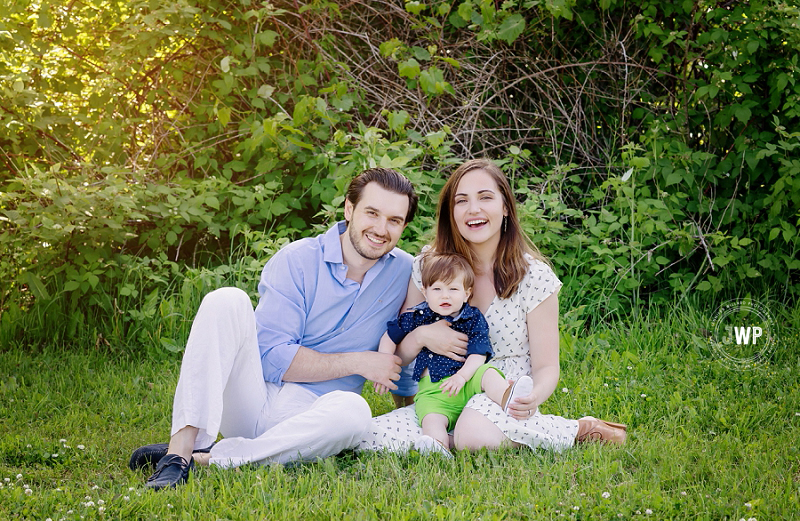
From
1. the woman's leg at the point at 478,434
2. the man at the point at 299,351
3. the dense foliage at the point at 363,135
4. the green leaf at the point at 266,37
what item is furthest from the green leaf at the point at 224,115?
the woman's leg at the point at 478,434

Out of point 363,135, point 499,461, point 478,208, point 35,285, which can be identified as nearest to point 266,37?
point 363,135

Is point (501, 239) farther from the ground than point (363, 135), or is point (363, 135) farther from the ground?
point (363, 135)

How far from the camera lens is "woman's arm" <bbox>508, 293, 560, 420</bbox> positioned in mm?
3039

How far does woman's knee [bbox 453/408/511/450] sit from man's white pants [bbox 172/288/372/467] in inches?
16.1

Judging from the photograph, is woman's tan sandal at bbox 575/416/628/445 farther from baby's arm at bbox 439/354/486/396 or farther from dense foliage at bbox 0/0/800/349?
dense foliage at bbox 0/0/800/349

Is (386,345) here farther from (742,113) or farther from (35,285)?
(742,113)

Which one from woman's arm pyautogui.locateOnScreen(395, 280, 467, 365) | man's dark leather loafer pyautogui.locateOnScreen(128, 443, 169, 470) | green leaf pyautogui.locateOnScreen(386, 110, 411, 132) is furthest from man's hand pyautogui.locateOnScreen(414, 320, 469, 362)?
green leaf pyautogui.locateOnScreen(386, 110, 411, 132)

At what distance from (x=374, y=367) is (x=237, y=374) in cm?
55

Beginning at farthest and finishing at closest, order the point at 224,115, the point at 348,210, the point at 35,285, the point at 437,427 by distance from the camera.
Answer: the point at 224,115 → the point at 35,285 → the point at 348,210 → the point at 437,427

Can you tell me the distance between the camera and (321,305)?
10.4 ft

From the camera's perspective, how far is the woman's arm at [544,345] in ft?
9.97

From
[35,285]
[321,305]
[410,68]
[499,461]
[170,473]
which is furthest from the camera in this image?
[410,68]

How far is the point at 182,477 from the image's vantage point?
269cm

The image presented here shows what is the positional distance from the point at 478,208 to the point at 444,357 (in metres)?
0.65
